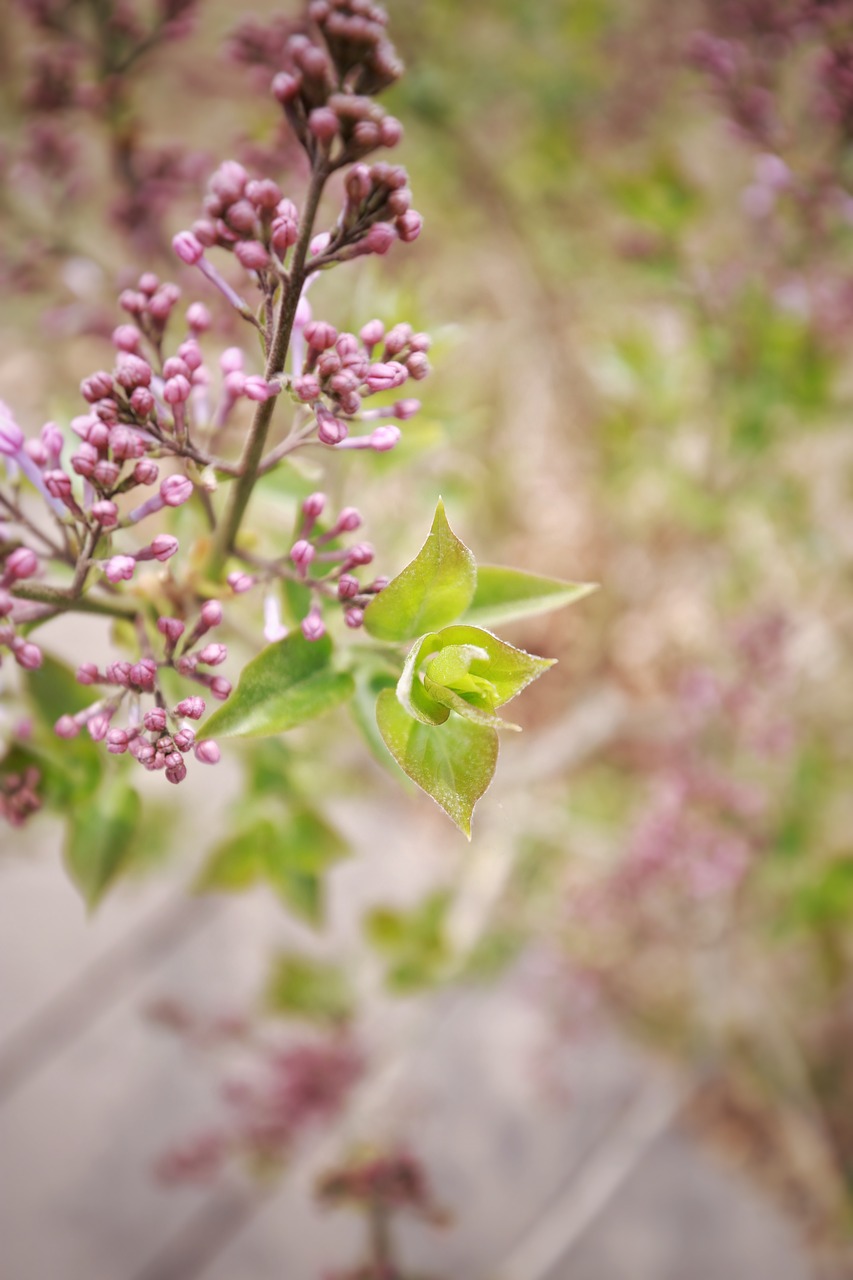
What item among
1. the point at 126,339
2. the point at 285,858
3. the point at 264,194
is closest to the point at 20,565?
the point at 126,339

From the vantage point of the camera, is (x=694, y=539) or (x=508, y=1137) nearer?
(x=508, y=1137)

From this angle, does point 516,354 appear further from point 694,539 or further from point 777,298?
point 777,298

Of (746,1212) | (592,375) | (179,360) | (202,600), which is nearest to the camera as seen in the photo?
(179,360)

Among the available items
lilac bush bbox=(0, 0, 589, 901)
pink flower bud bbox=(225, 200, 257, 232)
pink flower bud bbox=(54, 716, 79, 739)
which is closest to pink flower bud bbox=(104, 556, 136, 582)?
lilac bush bbox=(0, 0, 589, 901)

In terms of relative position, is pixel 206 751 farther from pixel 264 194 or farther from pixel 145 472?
pixel 264 194

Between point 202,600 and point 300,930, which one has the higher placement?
point 202,600

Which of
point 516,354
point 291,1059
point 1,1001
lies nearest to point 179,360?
point 291,1059

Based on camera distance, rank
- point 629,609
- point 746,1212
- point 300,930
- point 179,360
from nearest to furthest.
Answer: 1. point 179,360
2. point 746,1212
3. point 300,930
4. point 629,609

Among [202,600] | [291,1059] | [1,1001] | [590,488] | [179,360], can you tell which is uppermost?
[179,360]
